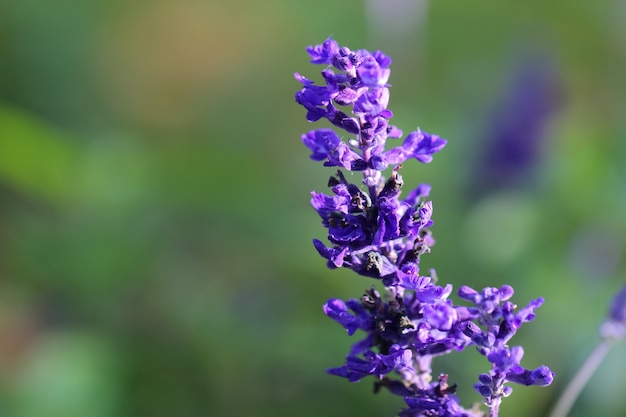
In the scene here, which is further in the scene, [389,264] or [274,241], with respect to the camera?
[274,241]


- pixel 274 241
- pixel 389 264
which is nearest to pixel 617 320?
pixel 389 264

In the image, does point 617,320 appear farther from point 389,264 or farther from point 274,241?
point 274,241

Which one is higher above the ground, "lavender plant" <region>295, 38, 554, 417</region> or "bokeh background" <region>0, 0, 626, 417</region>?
"bokeh background" <region>0, 0, 626, 417</region>

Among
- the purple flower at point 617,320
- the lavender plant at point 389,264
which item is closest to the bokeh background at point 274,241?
the purple flower at point 617,320

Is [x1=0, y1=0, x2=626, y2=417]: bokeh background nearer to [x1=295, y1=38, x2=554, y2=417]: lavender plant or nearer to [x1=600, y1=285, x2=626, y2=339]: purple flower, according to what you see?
[x1=600, y1=285, x2=626, y2=339]: purple flower

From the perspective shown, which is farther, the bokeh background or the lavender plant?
the bokeh background

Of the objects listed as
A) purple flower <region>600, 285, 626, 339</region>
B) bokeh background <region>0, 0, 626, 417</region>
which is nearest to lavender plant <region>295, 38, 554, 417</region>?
purple flower <region>600, 285, 626, 339</region>
